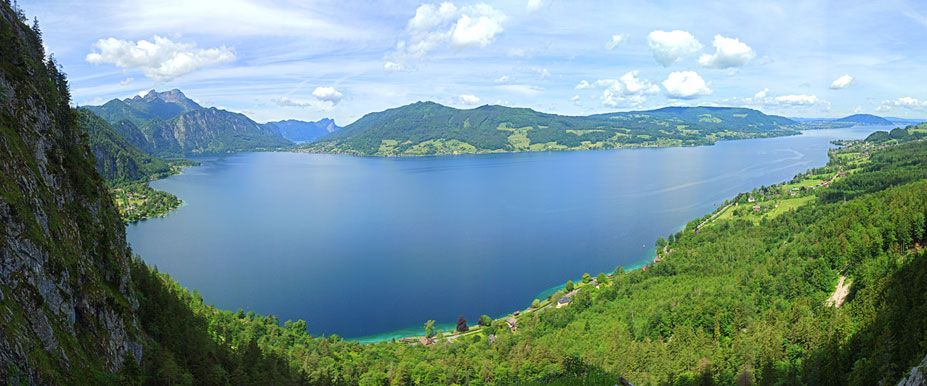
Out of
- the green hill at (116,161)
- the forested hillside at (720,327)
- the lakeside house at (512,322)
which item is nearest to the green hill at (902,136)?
the forested hillside at (720,327)

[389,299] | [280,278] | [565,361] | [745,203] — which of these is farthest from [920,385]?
[745,203]

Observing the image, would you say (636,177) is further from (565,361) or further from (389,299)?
(565,361)

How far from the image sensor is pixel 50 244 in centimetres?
1827

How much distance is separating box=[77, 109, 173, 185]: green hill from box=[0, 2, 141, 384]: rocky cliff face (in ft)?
452

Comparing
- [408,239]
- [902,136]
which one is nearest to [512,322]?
[408,239]

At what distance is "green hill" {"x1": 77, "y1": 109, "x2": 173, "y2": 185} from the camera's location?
486 feet

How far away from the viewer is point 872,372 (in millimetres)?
24297

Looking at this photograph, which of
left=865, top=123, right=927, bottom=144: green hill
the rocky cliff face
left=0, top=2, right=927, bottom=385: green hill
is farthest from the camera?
left=865, top=123, right=927, bottom=144: green hill

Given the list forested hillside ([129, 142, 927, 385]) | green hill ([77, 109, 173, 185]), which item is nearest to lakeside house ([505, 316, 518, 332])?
forested hillside ([129, 142, 927, 385])

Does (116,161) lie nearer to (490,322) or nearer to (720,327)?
(490,322)

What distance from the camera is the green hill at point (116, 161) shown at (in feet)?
486

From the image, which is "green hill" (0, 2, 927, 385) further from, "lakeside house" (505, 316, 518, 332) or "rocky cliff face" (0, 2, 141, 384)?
"lakeside house" (505, 316, 518, 332)

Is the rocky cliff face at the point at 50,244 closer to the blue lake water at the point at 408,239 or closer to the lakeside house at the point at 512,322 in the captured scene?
the blue lake water at the point at 408,239

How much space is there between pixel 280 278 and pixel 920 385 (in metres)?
64.1
